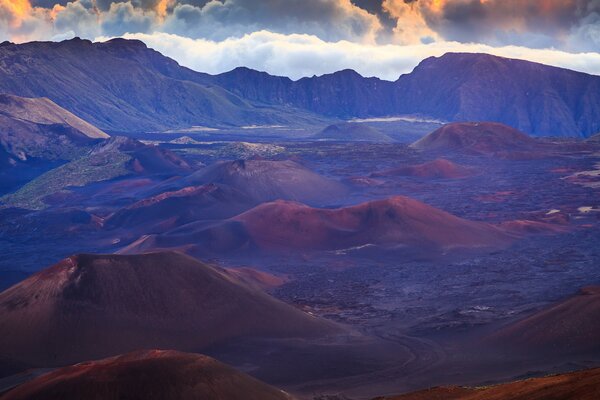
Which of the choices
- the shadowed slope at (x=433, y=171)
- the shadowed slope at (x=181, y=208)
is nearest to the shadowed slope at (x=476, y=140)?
the shadowed slope at (x=433, y=171)

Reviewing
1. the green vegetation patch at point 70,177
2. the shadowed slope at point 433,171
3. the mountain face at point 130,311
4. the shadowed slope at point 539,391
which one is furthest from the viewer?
the shadowed slope at point 433,171

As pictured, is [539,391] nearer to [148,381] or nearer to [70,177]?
[148,381]

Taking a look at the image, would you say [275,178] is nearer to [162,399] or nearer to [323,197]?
[323,197]

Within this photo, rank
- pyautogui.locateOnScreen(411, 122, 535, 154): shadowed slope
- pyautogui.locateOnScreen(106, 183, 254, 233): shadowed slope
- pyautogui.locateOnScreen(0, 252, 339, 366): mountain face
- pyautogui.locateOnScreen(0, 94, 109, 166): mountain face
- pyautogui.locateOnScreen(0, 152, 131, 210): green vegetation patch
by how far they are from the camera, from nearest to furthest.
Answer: pyautogui.locateOnScreen(0, 252, 339, 366): mountain face → pyautogui.locateOnScreen(106, 183, 254, 233): shadowed slope → pyautogui.locateOnScreen(0, 152, 131, 210): green vegetation patch → pyautogui.locateOnScreen(0, 94, 109, 166): mountain face → pyautogui.locateOnScreen(411, 122, 535, 154): shadowed slope

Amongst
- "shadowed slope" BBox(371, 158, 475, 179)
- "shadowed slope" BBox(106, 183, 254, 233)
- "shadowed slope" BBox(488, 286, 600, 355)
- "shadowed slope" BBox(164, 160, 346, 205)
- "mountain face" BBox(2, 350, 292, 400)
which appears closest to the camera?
"mountain face" BBox(2, 350, 292, 400)

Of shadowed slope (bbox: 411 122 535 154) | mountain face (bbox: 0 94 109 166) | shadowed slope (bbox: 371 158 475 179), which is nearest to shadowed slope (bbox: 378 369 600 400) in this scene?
shadowed slope (bbox: 371 158 475 179)

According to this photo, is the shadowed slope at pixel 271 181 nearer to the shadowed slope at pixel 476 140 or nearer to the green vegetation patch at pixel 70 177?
the green vegetation patch at pixel 70 177

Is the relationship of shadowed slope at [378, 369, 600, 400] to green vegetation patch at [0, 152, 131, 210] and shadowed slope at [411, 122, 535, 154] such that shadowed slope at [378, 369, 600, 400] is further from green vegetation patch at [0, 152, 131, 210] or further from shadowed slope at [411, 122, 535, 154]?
shadowed slope at [411, 122, 535, 154]
